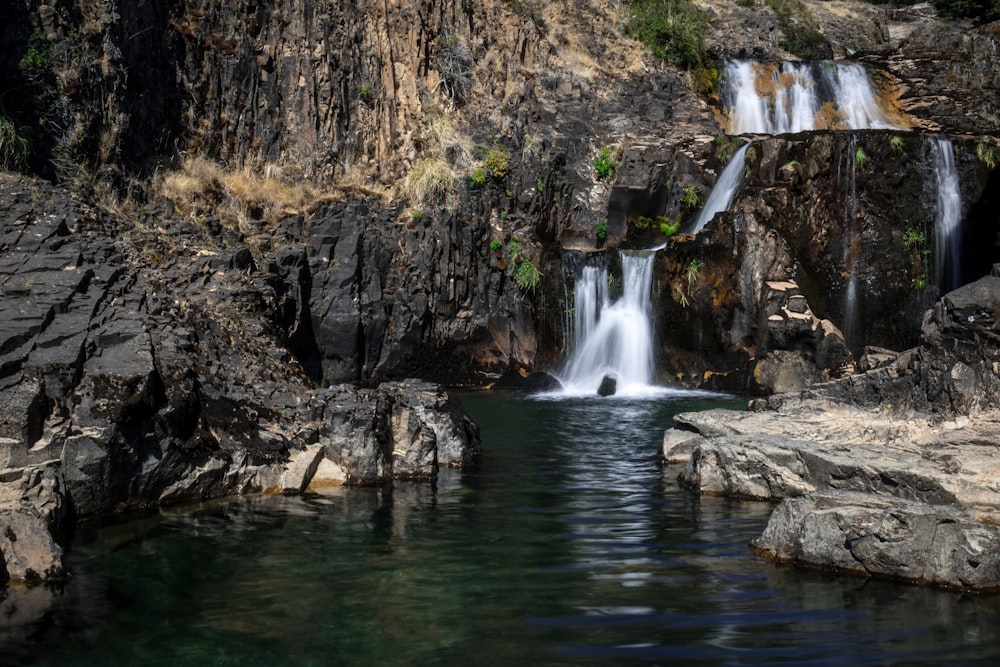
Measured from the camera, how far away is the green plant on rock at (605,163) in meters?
23.2

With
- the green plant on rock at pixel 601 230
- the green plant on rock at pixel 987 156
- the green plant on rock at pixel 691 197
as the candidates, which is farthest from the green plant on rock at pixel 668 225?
the green plant on rock at pixel 987 156

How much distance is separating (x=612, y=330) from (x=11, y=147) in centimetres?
1254

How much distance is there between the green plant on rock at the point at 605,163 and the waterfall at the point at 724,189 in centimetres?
291

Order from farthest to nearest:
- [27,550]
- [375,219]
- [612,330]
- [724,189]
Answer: [375,219]
[724,189]
[612,330]
[27,550]

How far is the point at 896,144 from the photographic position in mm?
19266

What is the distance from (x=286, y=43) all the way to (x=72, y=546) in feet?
58.1

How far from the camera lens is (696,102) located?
25.3m

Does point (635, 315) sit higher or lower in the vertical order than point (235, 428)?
higher

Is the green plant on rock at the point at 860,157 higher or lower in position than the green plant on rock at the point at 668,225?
higher

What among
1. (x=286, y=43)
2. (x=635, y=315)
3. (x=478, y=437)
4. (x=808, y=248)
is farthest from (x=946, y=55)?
(x=478, y=437)

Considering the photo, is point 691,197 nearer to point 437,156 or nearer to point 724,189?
point 724,189

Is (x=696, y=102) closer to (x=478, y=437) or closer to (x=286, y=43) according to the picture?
(x=286, y=43)

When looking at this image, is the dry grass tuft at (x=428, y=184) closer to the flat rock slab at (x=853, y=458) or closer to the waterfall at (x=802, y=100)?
the waterfall at (x=802, y=100)

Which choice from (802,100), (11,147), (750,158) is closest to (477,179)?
(750,158)
